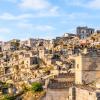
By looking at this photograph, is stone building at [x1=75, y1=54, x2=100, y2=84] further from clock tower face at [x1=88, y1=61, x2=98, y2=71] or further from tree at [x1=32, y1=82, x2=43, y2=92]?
tree at [x1=32, y1=82, x2=43, y2=92]

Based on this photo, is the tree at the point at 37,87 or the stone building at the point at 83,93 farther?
the tree at the point at 37,87

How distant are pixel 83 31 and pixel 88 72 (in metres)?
90.0

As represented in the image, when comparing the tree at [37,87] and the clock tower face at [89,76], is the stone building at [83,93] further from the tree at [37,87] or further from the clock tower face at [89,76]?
the tree at [37,87]

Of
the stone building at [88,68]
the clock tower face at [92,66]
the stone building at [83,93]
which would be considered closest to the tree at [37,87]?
the stone building at [88,68]

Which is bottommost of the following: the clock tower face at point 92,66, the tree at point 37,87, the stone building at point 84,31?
the tree at point 37,87

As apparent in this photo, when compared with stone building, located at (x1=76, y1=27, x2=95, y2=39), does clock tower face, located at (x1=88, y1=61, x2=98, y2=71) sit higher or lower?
lower

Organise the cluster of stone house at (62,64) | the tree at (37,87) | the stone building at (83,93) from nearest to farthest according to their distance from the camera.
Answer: the stone building at (83,93) < the cluster of stone house at (62,64) < the tree at (37,87)

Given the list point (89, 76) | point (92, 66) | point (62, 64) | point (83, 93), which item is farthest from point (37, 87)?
point (62, 64)

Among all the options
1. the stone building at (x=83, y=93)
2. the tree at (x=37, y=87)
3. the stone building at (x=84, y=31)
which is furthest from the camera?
the stone building at (x=84, y=31)

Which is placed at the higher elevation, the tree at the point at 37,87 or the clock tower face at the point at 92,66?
the clock tower face at the point at 92,66

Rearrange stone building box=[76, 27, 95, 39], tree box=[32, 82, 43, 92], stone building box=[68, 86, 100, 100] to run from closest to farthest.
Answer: stone building box=[68, 86, 100, 100] < tree box=[32, 82, 43, 92] < stone building box=[76, 27, 95, 39]

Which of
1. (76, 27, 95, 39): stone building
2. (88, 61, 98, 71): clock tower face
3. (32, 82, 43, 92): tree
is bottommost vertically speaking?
(32, 82, 43, 92): tree

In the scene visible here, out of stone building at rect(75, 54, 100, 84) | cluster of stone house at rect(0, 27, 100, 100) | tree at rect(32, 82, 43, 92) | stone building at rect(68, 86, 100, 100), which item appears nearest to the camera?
stone building at rect(68, 86, 100, 100)

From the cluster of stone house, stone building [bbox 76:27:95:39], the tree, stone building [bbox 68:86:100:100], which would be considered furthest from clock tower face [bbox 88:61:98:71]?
stone building [bbox 76:27:95:39]
